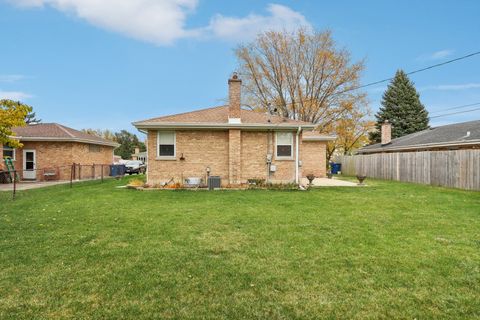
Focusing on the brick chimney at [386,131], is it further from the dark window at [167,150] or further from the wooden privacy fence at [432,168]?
the dark window at [167,150]

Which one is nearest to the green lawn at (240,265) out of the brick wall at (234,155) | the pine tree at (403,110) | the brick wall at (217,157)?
the brick wall at (234,155)

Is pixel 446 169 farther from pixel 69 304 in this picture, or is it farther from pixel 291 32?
pixel 291 32

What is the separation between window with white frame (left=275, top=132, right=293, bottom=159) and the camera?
15438 mm

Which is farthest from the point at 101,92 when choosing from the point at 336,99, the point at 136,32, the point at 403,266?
the point at 403,266

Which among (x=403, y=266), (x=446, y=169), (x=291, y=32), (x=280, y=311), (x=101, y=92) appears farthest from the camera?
(x=291, y=32)

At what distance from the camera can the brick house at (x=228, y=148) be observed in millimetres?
14891

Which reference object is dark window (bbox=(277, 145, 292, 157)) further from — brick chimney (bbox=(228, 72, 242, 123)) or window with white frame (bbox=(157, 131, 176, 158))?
window with white frame (bbox=(157, 131, 176, 158))

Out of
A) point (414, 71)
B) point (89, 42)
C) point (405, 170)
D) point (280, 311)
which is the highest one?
point (89, 42)

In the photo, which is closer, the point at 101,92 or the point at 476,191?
the point at 476,191

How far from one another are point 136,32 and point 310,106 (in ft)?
62.3

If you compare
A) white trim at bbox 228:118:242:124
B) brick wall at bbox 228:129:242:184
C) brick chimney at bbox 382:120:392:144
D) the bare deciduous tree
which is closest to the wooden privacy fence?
brick chimney at bbox 382:120:392:144

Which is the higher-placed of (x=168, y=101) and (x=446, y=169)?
(x=168, y=101)

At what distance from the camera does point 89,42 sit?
1859 centimetres

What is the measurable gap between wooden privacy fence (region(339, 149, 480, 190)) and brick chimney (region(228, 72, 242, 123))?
10468 millimetres
